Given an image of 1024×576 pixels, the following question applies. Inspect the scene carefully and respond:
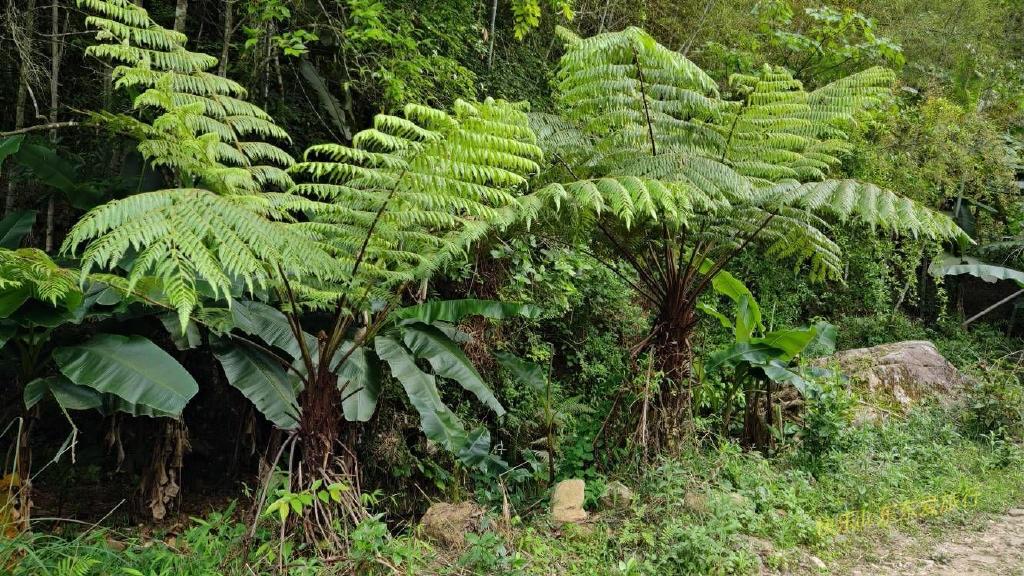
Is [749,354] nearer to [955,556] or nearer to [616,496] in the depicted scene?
[616,496]

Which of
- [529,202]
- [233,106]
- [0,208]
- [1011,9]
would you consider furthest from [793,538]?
[1011,9]

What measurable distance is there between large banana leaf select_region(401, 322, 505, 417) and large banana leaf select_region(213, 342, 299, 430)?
0.68 meters

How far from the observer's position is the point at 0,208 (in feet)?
16.0

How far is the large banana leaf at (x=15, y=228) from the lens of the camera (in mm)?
3588

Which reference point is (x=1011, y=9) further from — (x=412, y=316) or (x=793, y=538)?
(x=412, y=316)

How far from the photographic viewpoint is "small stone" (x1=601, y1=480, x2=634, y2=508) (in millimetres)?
3498

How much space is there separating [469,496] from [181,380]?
192 cm

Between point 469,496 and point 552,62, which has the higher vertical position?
point 552,62

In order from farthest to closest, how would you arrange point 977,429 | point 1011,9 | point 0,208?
point 1011,9, point 977,429, point 0,208

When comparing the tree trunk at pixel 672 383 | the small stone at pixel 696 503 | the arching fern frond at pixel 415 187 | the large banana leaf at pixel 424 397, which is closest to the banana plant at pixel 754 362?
the tree trunk at pixel 672 383

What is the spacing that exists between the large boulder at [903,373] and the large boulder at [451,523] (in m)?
4.01

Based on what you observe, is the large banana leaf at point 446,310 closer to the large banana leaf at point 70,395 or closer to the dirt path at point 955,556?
the large banana leaf at point 70,395

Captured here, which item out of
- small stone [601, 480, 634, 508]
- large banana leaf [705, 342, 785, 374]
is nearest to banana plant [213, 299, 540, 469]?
small stone [601, 480, 634, 508]

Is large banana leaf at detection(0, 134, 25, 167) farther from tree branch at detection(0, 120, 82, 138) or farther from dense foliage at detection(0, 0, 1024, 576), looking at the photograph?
tree branch at detection(0, 120, 82, 138)
